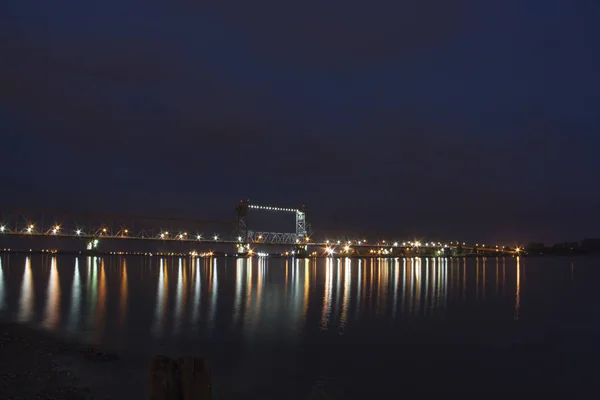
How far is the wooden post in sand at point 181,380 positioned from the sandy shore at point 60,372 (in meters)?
5.63

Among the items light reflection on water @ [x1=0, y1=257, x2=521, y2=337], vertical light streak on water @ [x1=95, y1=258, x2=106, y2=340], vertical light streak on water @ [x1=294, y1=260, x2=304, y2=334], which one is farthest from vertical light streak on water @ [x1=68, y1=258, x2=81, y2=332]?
vertical light streak on water @ [x1=294, y1=260, x2=304, y2=334]

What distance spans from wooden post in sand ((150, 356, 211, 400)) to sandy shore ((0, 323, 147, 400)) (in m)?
5.63

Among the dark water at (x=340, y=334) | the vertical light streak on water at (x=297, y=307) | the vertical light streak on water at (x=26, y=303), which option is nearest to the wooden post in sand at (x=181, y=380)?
the dark water at (x=340, y=334)

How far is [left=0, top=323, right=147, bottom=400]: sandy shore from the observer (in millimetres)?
9946

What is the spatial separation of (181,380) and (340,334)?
13.6 meters

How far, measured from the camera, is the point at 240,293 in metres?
32.3

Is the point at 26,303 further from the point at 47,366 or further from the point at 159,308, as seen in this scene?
the point at 47,366

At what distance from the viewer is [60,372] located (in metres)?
11.5

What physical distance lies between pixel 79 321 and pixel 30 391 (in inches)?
435

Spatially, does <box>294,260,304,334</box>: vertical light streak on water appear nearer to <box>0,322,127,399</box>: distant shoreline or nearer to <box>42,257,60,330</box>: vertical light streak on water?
<box>0,322,127,399</box>: distant shoreline

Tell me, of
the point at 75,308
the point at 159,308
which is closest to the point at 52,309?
the point at 75,308

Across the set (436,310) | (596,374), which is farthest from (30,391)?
(436,310)

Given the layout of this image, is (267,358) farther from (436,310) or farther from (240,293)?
(240,293)

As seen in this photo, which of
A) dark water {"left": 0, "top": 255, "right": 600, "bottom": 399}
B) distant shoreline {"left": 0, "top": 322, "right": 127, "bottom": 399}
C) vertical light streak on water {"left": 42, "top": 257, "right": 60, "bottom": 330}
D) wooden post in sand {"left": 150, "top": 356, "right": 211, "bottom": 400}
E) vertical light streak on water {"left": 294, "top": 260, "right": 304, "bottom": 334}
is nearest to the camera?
wooden post in sand {"left": 150, "top": 356, "right": 211, "bottom": 400}
